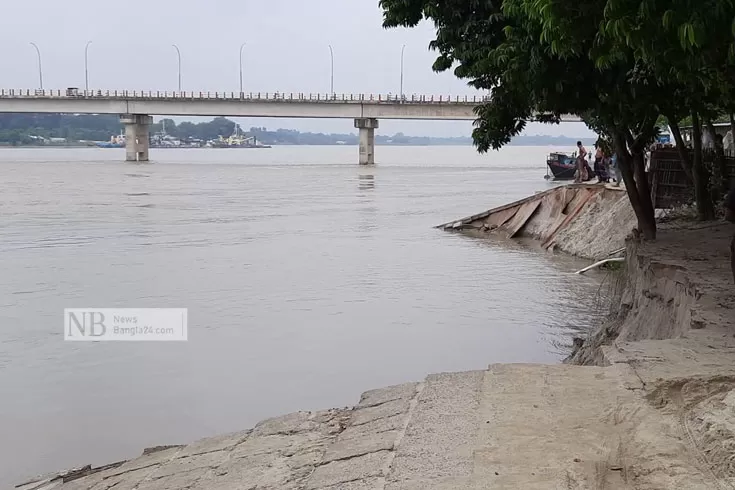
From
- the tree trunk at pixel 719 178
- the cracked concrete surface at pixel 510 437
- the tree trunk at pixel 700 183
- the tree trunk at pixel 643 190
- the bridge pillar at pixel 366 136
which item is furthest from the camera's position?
the bridge pillar at pixel 366 136

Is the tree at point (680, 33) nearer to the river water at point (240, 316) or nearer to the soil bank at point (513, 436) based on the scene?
the soil bank at point (513, 436)

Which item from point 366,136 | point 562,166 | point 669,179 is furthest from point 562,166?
point 669,179

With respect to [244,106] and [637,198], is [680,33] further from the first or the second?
[244,106]

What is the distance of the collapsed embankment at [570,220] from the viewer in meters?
19.9

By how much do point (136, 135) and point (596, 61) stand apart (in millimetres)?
81341

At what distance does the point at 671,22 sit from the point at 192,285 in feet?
41.1

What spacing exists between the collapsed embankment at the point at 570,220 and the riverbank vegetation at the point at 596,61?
491 cm

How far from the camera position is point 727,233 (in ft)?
38.6

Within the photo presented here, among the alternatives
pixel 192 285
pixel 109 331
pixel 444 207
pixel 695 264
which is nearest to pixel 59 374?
pixel 109 331

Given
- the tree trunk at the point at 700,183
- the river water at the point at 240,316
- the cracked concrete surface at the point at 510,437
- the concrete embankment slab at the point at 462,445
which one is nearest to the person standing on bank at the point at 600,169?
the river water at the point at 240,316

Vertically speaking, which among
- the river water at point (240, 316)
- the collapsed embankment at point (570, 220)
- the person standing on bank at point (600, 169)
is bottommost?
the river water at point (240, 316)

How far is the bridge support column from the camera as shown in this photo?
82000 mm

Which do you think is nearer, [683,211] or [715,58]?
[715,58]

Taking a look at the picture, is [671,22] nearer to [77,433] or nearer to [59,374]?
[77,433]
